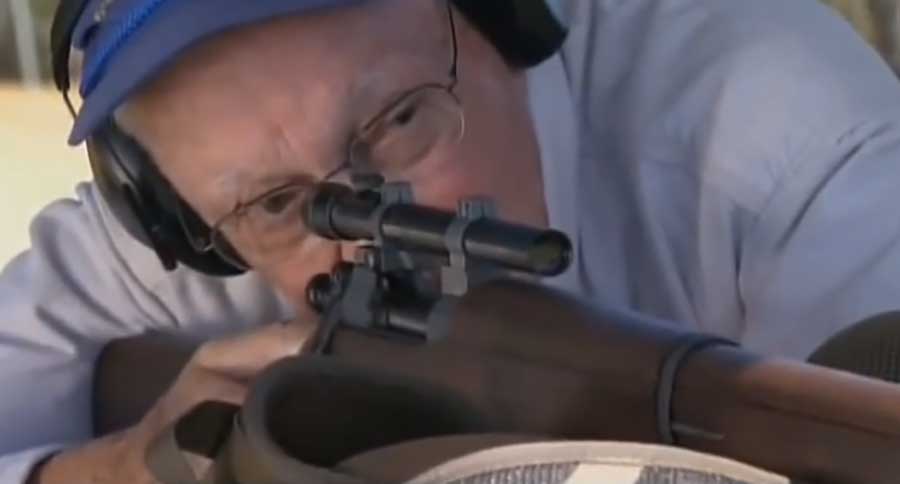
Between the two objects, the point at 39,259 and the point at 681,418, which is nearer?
the point at 681,418

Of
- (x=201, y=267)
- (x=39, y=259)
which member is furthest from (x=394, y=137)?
(x=39, y=259)

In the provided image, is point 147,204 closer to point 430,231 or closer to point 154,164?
point 154,164

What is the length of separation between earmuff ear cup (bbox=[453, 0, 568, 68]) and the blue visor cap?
8cm

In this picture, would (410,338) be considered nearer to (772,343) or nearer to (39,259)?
(772,343)

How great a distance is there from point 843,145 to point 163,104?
36 cm

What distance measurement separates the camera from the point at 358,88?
0.92 metres

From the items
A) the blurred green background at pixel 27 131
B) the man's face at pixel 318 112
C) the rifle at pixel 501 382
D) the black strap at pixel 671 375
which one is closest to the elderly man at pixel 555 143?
the man's face at pixel 318 112

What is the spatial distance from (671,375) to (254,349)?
364mm

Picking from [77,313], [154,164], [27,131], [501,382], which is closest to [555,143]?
[154,164]

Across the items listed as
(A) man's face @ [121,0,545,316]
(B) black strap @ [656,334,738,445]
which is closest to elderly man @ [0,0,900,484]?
(A) man's face @ [121,0,545,316]

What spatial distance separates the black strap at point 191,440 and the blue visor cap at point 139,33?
11.0 inches

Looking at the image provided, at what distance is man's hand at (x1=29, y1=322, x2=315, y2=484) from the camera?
2.78 ft

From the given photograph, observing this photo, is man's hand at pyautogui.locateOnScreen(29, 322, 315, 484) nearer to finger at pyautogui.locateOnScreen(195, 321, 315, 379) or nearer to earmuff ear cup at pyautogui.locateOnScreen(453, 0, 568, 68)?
finger at pyautogui.locateOnScreen(195, 321, 315, 379)

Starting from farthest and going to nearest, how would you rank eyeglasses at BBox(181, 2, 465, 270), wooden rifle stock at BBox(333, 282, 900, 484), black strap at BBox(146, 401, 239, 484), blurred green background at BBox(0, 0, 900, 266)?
blurred green background at BBox(0, 0, 900, 266) → eyeglasses at BBox(181, 2, 465, 270) → black strap at BBox(146, 401, 239, 484) → wooden rifle stock at BBox(333, 282, 900, 484)
